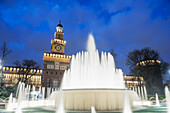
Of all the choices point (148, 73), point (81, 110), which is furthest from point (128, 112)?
point (148, 73)

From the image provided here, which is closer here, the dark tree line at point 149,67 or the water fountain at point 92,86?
the water fountain at point 92,86

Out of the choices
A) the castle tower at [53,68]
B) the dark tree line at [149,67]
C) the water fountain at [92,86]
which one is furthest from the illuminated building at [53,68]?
the water fountain at [92,86]

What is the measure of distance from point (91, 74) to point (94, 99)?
3880 millimetres

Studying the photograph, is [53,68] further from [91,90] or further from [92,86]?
[91,90]

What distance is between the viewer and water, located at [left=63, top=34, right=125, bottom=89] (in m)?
9.19

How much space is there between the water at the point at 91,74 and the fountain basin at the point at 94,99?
6.59 feet

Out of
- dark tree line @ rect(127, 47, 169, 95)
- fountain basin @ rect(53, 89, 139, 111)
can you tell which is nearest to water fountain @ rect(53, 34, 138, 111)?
fountain basin @ rect(53, 89, 139, 111)

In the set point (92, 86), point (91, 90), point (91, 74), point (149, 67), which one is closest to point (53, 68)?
point (149, 67)

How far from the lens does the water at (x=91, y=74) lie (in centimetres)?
919

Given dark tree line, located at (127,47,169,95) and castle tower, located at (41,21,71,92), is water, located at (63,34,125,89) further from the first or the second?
castle tower, located at (41,21,71,92)

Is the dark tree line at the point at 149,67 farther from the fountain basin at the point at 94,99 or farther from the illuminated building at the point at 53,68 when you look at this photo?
the illuminated building at the point at 53,68

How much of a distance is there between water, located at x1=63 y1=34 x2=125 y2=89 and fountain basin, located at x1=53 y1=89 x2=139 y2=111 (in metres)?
2.01

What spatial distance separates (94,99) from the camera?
Answer: 6059 mm

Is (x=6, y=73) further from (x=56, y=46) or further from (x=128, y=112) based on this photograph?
(x=128, y=112)
